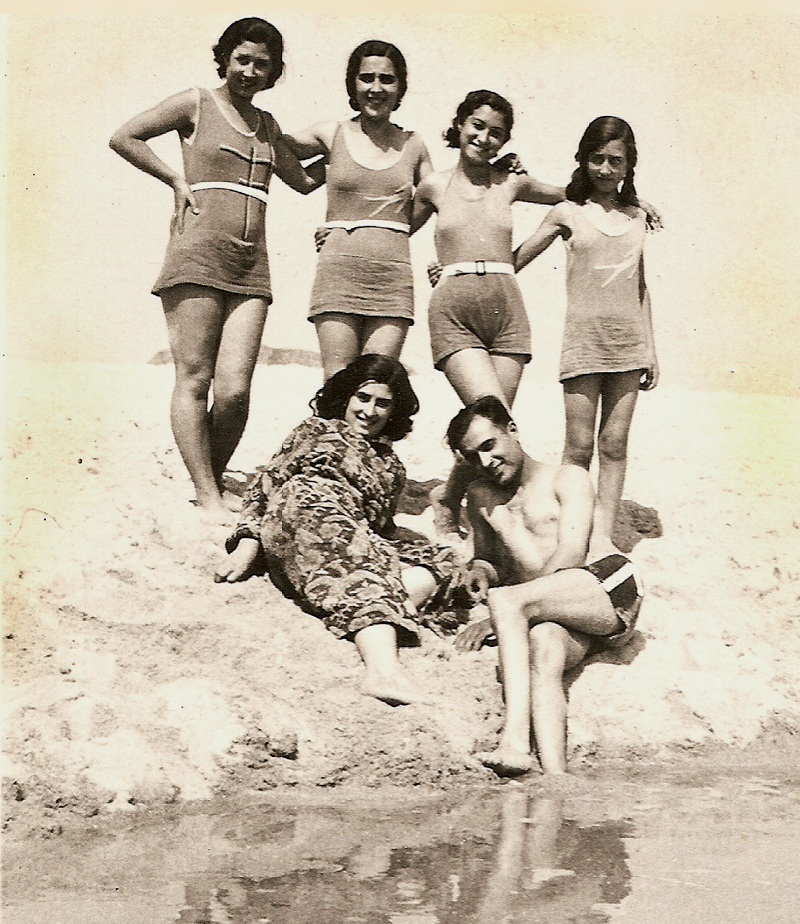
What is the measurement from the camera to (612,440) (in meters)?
5.84

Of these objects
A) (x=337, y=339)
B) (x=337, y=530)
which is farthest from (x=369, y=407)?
(x=337, y=530)

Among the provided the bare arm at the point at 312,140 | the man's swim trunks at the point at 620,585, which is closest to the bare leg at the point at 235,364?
the bare arm at the point at 312,140

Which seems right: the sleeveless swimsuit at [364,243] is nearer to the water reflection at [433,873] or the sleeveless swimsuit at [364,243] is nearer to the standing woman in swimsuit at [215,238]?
the standing woman in swimsuit at [215,238]

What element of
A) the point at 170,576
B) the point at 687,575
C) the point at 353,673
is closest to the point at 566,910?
the point at 353,673

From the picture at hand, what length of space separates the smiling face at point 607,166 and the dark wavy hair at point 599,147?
0.01 m

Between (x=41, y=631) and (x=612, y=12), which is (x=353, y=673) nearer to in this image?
(x=41, y=631)

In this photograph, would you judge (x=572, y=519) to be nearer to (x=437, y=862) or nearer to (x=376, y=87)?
(x=437, y=862)

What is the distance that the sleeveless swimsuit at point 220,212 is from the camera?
5.78 metres

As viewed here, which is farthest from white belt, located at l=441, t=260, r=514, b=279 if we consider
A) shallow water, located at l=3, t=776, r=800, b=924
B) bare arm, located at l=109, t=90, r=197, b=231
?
shallow water, located at l=3, t=776, r=800, b=924

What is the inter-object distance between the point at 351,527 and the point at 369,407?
53cm

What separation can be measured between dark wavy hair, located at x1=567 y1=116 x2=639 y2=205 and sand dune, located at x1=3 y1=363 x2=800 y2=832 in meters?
1.54

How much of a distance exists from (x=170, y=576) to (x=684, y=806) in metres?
2.15

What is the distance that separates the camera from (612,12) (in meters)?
8.04

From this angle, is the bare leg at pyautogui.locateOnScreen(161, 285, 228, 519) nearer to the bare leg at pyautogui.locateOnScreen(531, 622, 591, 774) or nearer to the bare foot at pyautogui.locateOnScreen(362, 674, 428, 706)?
the bare foot at pyautogui.locateOnScreen(362, 674, 428, 706)
